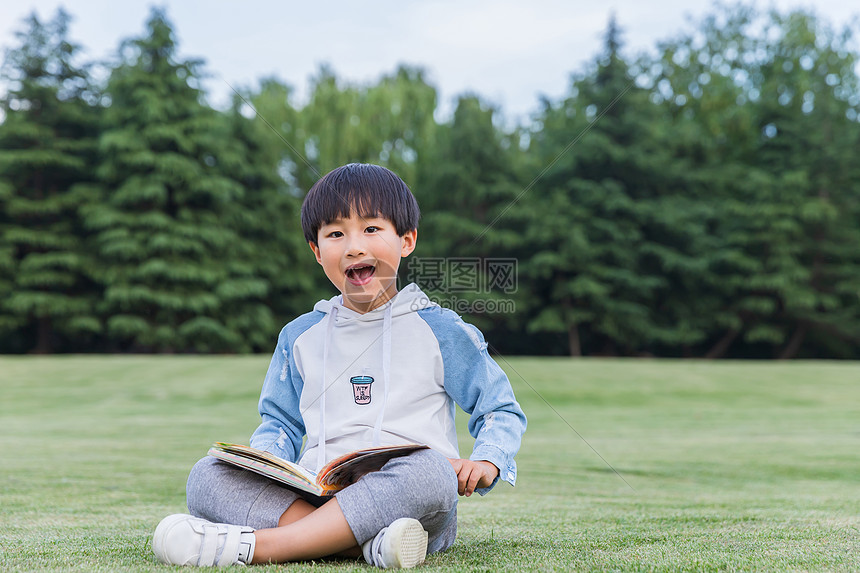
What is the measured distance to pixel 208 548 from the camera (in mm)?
1855

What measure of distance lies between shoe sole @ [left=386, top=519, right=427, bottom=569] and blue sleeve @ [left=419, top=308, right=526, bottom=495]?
366 mm

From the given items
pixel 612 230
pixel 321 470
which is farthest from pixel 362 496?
pixel 612 230

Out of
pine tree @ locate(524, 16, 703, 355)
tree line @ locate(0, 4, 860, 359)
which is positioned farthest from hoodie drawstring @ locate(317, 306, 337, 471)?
pine tree @ locate(524, 16, 703, 355)

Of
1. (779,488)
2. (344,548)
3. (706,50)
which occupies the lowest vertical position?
(779,488)

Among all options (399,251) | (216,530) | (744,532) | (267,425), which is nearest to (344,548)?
(216,530)

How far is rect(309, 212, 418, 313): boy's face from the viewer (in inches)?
89.4

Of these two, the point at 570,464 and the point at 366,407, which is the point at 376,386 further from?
the point at 570,464

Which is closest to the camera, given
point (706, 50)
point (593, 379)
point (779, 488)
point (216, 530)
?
point (216, 530)

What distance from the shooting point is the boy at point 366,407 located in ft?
6.34

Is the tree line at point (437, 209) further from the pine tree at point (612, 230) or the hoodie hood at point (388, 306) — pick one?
the hoodie hood at point (388, 306)

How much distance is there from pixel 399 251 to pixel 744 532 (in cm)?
139

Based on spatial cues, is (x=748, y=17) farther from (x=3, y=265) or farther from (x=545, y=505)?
(x=545, y=505)

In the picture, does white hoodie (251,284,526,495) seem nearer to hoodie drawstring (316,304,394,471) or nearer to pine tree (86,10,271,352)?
hoodie drawstring (316,304,394,471)

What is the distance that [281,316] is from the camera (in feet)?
76.9
